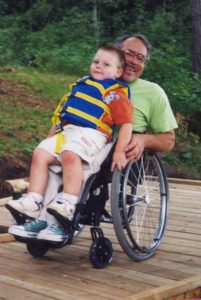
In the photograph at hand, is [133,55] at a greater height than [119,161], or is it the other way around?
[133,55]

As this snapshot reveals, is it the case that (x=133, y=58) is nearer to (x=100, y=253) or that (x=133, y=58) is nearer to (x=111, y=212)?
(x=111, y=212)

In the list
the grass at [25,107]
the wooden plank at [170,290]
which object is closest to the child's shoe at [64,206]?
the wooden plank at [170,290]

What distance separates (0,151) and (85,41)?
9272 mm

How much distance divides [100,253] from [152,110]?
A: 2.61 ft

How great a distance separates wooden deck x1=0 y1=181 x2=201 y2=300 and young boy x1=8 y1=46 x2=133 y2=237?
0.82 ft

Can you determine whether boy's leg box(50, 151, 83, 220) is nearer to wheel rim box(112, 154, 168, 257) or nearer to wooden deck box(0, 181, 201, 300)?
wheel rim box(112, 154, 168, 257)

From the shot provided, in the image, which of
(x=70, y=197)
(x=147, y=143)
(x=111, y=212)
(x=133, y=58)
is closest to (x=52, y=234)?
(x=70, y=197)

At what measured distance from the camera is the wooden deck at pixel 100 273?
8.64 ft

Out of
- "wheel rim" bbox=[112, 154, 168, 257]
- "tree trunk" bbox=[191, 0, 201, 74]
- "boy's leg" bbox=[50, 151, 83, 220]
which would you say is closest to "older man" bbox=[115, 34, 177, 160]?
"wheel rim" bbox=[112, 154, 168, 257]

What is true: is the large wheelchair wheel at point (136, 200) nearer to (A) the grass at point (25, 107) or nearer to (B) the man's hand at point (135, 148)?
(B) the man's hand at point (135, 148)

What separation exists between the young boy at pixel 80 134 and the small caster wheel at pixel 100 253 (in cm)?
25

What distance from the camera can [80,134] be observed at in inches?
119

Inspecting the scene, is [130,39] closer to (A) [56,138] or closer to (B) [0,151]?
(A) [56,138]

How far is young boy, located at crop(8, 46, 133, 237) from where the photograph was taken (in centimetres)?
294
